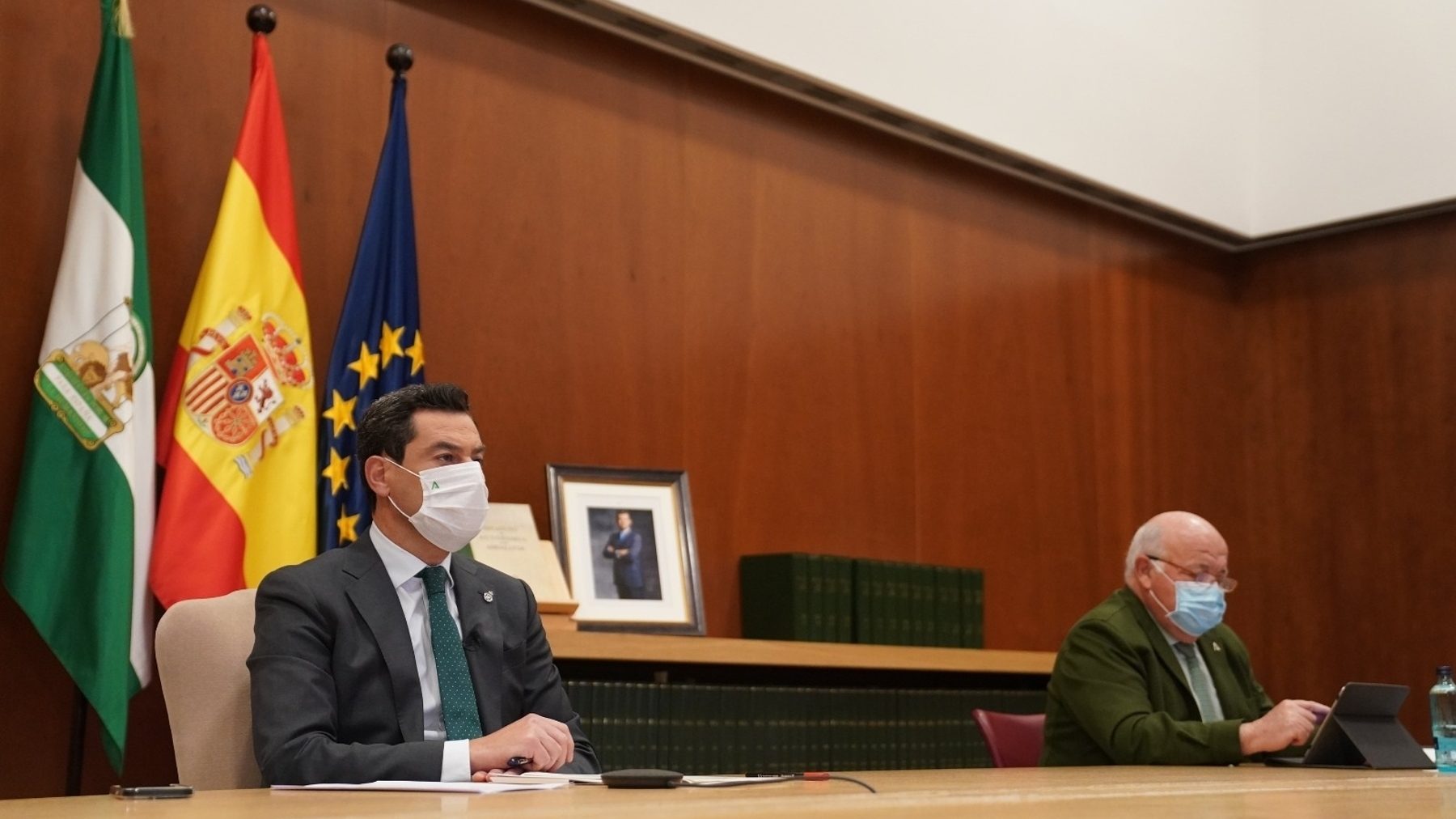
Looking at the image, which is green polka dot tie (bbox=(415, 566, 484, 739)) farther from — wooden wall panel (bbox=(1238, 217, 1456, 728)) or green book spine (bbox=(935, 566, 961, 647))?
wooden wall panel (bbox=(1238, 217, 1456, 728))

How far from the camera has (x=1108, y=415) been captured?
6.73m

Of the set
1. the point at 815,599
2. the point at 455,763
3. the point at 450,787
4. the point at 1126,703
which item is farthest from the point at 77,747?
the point at 1126,703

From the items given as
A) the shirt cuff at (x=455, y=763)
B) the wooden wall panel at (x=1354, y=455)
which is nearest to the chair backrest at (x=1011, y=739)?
the shirt cuff at (x=455, y=763)

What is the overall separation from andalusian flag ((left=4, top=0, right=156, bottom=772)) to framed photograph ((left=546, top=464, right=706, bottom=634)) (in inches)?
49.4

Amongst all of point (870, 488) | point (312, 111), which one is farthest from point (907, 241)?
point (312, 111)

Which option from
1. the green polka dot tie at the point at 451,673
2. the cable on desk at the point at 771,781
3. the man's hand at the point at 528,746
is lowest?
the cable on desk at the point at 771,781

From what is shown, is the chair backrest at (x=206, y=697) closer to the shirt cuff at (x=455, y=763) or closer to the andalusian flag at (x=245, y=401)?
the shirt cuff at (x=455, y=763)

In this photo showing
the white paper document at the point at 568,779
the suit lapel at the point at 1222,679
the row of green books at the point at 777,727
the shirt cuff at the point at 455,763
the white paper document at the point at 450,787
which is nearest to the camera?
the white paper document at the point at 450,787

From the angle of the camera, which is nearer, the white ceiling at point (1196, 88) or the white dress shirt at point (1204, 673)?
the white dress shirt at point (1204, 673)

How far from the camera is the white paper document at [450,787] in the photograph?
220 cm

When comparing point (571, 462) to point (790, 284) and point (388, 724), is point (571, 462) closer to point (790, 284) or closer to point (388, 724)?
point (790, 284)

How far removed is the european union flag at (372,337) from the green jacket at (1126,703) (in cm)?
182

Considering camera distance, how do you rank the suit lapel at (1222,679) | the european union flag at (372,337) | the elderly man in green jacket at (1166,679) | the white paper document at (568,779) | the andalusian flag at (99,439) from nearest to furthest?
the white paper document at (568,779) < the andalusian flag at (99,439) < the elderly man in green jacket at (1166,679) < the european union flag at (372,337) < the suit lapel at (1222,679)

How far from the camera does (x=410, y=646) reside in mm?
2844
